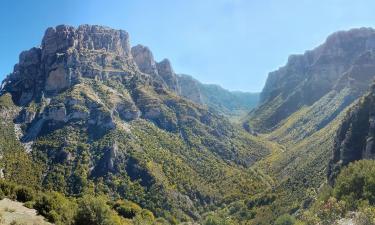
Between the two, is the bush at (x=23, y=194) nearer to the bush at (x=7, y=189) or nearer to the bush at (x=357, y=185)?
the bush at (x=7, y=189)

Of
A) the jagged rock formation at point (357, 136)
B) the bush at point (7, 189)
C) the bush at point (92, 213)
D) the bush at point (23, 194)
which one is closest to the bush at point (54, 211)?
the bush at point (92, 213)

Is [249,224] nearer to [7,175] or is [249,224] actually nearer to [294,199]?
[294,199]

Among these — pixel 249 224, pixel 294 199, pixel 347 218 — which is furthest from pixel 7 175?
pixel 347 218

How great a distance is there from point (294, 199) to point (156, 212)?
2100 inches

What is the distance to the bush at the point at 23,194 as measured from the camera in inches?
→ 3477

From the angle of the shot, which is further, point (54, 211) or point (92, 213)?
point (92, 213)

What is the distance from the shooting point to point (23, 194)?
3516 inches

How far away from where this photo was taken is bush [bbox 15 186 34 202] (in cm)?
8831

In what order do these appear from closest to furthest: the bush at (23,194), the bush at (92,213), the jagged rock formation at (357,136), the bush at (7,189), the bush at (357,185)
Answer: the bush at (92,213) < the bush at (7,189) < the bush at (23,194) < the bush at (357,185) < the jagged rock formation at (357,136)

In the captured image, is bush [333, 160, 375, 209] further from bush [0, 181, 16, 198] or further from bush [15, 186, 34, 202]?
bush [0, 181, 16, 198]

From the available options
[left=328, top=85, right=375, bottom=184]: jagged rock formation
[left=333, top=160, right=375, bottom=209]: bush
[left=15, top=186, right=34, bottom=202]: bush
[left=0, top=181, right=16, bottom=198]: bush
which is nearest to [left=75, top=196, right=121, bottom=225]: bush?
[left=15, top=186, right=34, bottom=202]: bush

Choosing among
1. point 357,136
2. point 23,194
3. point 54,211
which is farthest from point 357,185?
point 23,194

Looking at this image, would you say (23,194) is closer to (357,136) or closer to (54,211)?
(54,211)

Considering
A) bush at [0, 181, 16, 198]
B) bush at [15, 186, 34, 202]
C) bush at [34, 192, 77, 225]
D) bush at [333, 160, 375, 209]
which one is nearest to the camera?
bush at [34, 192, 77, 225]
